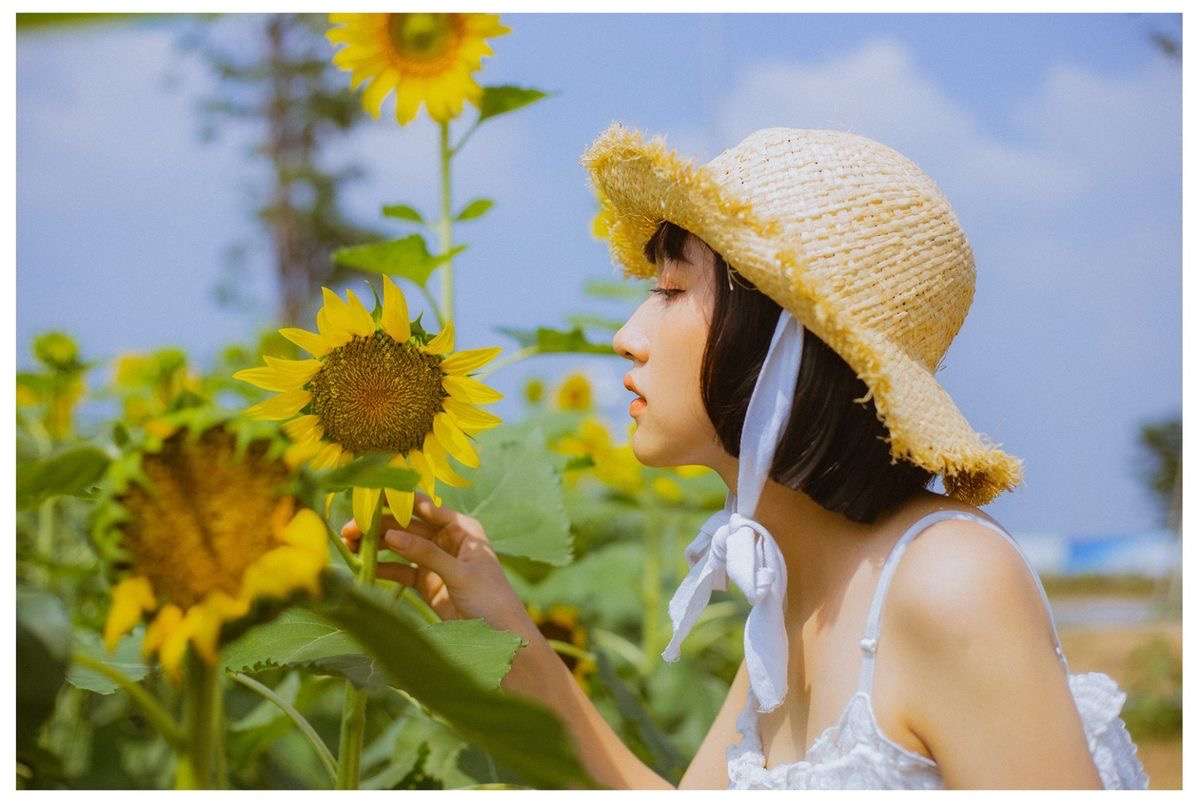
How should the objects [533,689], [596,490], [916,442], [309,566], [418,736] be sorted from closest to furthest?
[309,566] < [916,442] < [533,689] < [418,736] < [596,490]

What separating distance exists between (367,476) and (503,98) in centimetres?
75

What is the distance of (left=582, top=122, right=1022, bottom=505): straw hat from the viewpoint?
0.95 meters

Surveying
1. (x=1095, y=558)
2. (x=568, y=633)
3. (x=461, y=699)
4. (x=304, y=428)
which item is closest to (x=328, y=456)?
(x=304, y=428)

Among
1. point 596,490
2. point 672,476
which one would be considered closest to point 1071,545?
point 596,490

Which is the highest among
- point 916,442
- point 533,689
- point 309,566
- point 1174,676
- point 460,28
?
point 460,28

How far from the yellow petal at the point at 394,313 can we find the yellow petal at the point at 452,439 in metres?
0.07

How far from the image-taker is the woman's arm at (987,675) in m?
0.85

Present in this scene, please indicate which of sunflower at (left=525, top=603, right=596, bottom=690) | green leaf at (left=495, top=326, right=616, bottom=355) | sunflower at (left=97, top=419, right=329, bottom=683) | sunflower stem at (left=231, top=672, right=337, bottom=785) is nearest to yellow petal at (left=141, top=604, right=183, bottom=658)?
sunflower at (left=97, top=419, right=329, bottom=683)

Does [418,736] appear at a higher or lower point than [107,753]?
higher

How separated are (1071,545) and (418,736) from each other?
157 inches

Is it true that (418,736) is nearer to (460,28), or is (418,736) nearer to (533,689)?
(533,689)

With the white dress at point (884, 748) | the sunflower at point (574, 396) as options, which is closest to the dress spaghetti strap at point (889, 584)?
the white dress at point (884, 748)

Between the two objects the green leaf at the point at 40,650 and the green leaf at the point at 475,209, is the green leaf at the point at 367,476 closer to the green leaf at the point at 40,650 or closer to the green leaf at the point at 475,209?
the green leaf at the point at 40,650

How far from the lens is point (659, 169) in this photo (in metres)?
1.00
